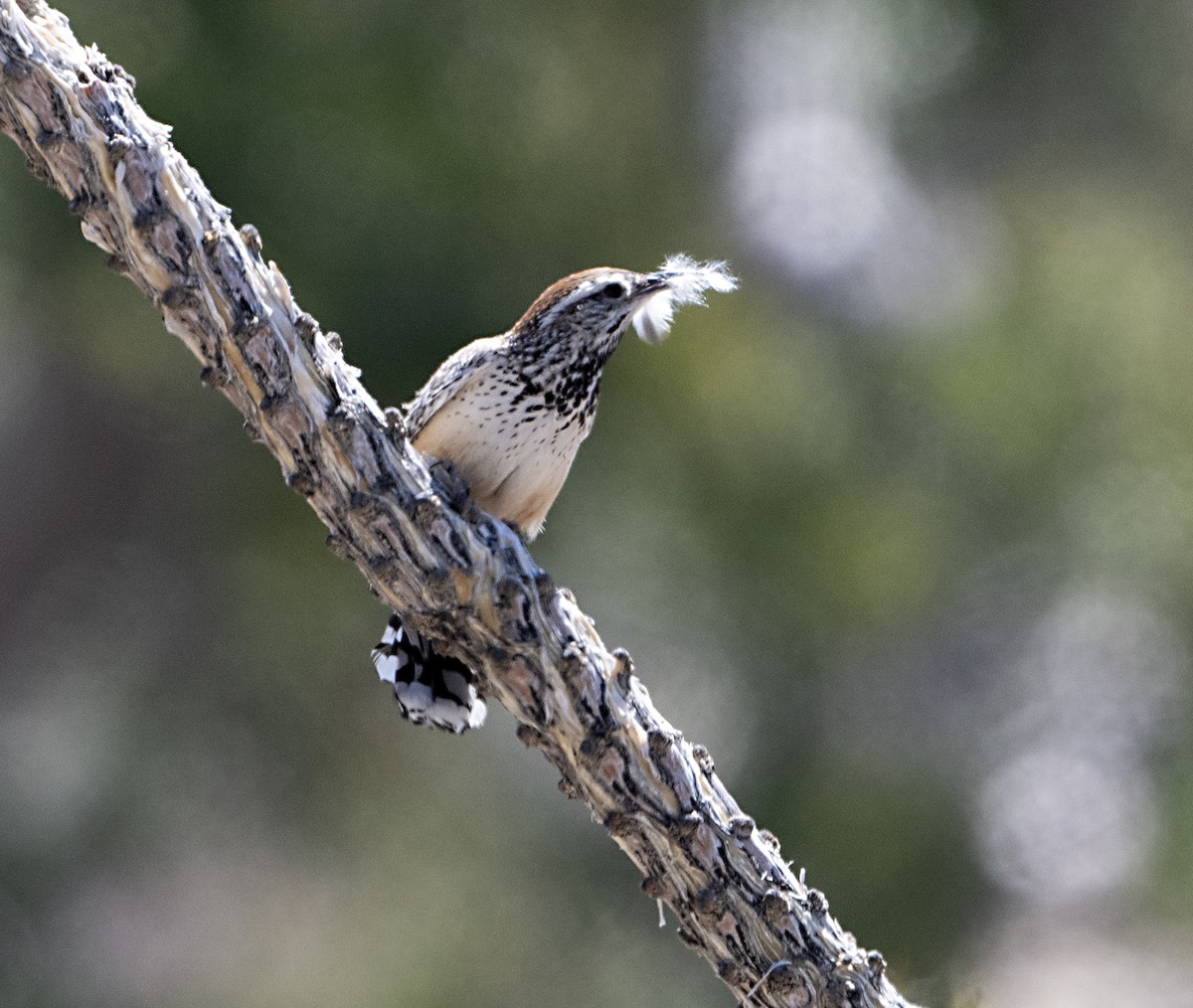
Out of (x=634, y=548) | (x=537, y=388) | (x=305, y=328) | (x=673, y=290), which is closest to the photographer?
(x=305, y=328)

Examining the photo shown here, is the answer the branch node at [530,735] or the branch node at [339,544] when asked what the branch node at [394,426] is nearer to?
the branch node at [339,544]

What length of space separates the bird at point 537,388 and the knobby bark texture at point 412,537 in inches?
25.3

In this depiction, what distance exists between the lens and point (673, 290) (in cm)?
288

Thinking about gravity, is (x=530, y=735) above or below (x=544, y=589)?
below

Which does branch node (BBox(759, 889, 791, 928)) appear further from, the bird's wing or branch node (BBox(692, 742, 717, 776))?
the bird's wing

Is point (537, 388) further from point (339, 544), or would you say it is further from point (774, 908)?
point (774, 908)

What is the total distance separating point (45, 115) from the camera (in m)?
1.85

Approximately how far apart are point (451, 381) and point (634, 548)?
1.43m

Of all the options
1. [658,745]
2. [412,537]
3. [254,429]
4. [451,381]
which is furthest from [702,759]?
[451,381]

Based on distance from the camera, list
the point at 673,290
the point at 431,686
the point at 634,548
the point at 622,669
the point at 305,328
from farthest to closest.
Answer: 1. the point at 634,548
2. the point at 673,290
3. the point at 431,686
4. the point at 622,669
5. the point at 305,328

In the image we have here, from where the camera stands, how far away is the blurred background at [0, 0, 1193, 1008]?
4109mm

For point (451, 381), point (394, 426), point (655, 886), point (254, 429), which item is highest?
point (451, 381)

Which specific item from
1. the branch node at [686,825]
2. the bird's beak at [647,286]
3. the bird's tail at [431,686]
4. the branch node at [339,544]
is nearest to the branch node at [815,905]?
the branch node at [686,825]

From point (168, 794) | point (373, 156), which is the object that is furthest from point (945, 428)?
point (168, 794)
